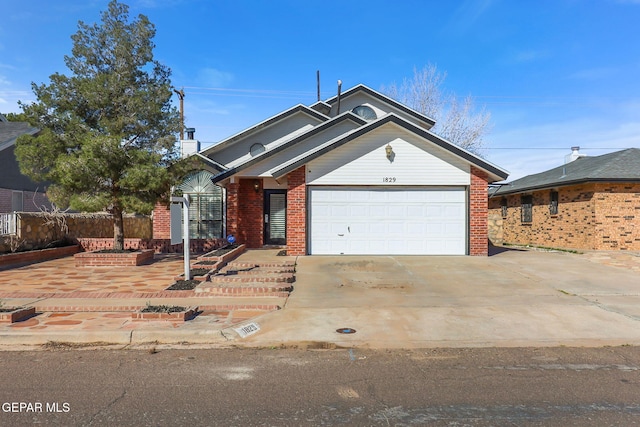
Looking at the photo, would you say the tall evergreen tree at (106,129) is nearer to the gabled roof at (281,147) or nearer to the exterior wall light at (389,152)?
the gabled roof at (281,147)

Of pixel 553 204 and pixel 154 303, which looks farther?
pixel 553 204

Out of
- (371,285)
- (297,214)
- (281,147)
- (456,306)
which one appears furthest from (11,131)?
(456,306)

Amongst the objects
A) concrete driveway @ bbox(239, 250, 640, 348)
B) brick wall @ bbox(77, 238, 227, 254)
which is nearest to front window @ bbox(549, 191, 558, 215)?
concrete driveway @ bbox(239, 250, 640, 348)

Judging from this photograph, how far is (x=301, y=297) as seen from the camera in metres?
8.13

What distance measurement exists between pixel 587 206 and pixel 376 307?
13.8 metres

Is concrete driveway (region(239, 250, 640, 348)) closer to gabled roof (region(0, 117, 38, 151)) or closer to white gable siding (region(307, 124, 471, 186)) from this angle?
white gable siding (region(307, 124, 471, 186))

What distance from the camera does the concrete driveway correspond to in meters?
5.91

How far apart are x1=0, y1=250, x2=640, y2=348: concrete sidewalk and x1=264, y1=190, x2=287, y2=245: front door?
5.06 meters

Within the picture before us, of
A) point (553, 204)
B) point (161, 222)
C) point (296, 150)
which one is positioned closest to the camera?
point (296, 150)

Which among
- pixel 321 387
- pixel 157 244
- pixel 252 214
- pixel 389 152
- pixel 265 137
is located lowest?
pixel 321 387

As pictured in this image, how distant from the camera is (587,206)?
56.2 ft

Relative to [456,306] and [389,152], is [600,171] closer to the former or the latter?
[389,152]

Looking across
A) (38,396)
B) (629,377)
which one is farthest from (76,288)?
(629,377)

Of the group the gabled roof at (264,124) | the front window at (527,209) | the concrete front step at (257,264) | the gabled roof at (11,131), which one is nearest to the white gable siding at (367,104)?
the gabled roof at (264,124)
